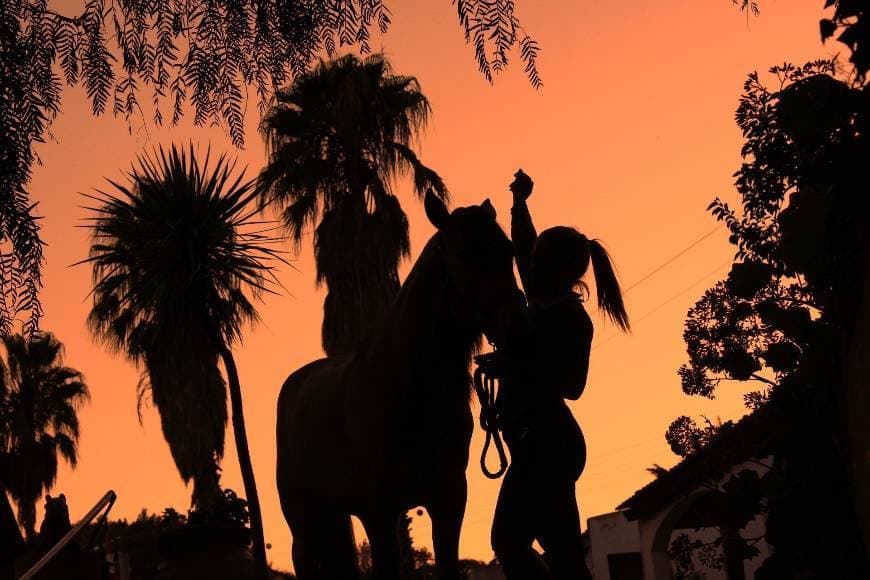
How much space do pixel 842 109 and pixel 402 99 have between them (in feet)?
70.7

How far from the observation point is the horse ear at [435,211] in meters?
4.09

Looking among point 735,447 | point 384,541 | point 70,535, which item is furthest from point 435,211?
point 735,447

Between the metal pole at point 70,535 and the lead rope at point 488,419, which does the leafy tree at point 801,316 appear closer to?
the lead rope at point 488,419

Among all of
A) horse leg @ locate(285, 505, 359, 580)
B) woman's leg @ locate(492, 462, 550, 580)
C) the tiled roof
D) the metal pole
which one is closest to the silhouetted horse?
woman's leg @ locate(492, 462, 550, 580)

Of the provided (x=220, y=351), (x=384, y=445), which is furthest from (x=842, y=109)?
(x=220, y=351)

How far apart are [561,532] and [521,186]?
1341mm

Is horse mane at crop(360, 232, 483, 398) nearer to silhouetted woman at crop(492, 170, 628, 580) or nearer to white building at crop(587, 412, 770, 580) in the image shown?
silhouetted woman at crop(492, 170, 628, 580)

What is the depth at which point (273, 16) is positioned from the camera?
4316 millimetres

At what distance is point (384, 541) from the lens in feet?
14.7

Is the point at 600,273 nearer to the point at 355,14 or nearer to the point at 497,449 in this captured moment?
the point at 497,449

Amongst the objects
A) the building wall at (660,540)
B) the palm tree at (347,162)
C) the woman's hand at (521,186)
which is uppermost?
the palm tree at (347,162)

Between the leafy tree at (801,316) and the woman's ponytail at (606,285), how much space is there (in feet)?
1.97

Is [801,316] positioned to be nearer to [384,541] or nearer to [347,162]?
[384,541]

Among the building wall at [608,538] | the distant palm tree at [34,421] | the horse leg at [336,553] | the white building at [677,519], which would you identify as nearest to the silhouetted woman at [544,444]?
the horse leg at [336,553]
